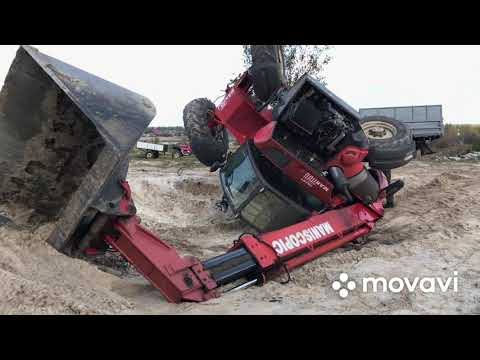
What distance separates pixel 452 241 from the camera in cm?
620

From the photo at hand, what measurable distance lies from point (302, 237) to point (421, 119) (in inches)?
255

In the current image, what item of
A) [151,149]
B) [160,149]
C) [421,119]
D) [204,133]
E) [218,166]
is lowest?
[151,149]

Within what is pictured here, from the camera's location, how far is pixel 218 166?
8359mm

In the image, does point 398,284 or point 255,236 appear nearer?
point 398,284

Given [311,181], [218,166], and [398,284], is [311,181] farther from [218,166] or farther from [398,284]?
[218,166]

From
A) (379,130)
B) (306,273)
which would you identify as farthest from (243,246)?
(379,130)

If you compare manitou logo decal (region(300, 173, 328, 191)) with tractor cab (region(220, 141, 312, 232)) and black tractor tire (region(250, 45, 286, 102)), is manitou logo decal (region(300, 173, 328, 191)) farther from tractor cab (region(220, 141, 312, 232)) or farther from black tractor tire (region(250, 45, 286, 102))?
black tractor tire (region(250, 45, 286, 102))

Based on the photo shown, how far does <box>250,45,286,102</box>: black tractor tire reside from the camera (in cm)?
701

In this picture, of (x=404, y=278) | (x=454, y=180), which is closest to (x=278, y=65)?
(x=404, y=278)

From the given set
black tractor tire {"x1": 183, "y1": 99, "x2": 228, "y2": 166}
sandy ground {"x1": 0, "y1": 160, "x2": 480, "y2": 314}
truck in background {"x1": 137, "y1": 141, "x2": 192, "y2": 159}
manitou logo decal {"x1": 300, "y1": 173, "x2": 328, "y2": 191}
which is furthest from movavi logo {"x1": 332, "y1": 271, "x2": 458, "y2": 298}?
truck in background {"x1": 137, "y1": 141, "x2": 192, "y2": 159}

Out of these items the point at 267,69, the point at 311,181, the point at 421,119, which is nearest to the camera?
the point at 311,181

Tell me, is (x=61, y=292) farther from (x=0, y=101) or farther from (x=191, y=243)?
(x=191, y=243)

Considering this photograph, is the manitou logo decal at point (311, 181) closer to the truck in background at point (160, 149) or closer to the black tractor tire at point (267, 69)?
the black tractor tire at point (267, 69)

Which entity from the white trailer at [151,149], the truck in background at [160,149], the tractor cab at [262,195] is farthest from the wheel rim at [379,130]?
the white trailer at [151,149]
